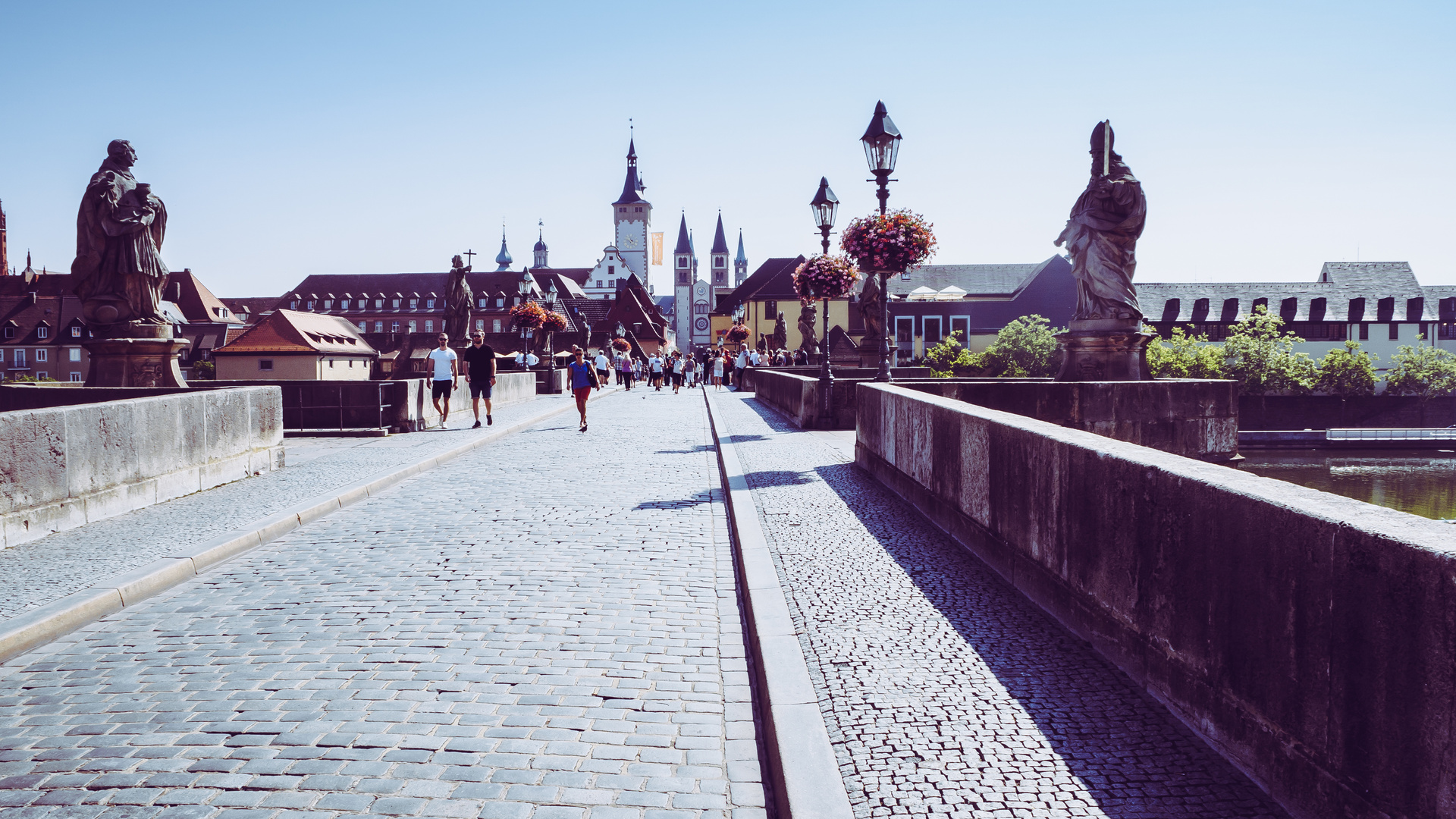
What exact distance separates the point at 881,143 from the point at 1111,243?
364 cm

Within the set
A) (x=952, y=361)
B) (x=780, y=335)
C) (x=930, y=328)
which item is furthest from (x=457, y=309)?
(x=930, y=328)

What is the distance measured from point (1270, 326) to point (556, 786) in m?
43.5

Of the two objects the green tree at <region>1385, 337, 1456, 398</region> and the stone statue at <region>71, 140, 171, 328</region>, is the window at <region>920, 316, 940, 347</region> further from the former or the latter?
the stone statue at <region>71, 140, 171, 328</region>

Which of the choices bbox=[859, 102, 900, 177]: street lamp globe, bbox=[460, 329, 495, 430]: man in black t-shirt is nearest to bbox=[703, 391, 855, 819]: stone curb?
bbox=[859, 102, 900, 177]: street lamp globe

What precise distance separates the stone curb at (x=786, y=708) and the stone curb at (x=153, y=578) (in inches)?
139

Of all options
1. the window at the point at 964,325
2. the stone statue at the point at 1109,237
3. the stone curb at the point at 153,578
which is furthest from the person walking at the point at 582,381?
the window at the point at 964,325

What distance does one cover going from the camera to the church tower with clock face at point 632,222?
148m

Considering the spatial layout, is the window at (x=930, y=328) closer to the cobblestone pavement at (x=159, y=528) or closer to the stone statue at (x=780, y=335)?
the stone statue at (x=780, y=335)

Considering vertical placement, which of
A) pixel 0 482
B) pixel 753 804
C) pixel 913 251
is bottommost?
pixel 753 804

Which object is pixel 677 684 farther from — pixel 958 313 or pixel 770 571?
pixel 958 313

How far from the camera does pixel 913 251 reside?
588 inches

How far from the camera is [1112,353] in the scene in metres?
13.2

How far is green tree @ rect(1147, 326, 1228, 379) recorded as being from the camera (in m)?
30.7

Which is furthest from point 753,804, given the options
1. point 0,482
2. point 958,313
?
point 958,313
